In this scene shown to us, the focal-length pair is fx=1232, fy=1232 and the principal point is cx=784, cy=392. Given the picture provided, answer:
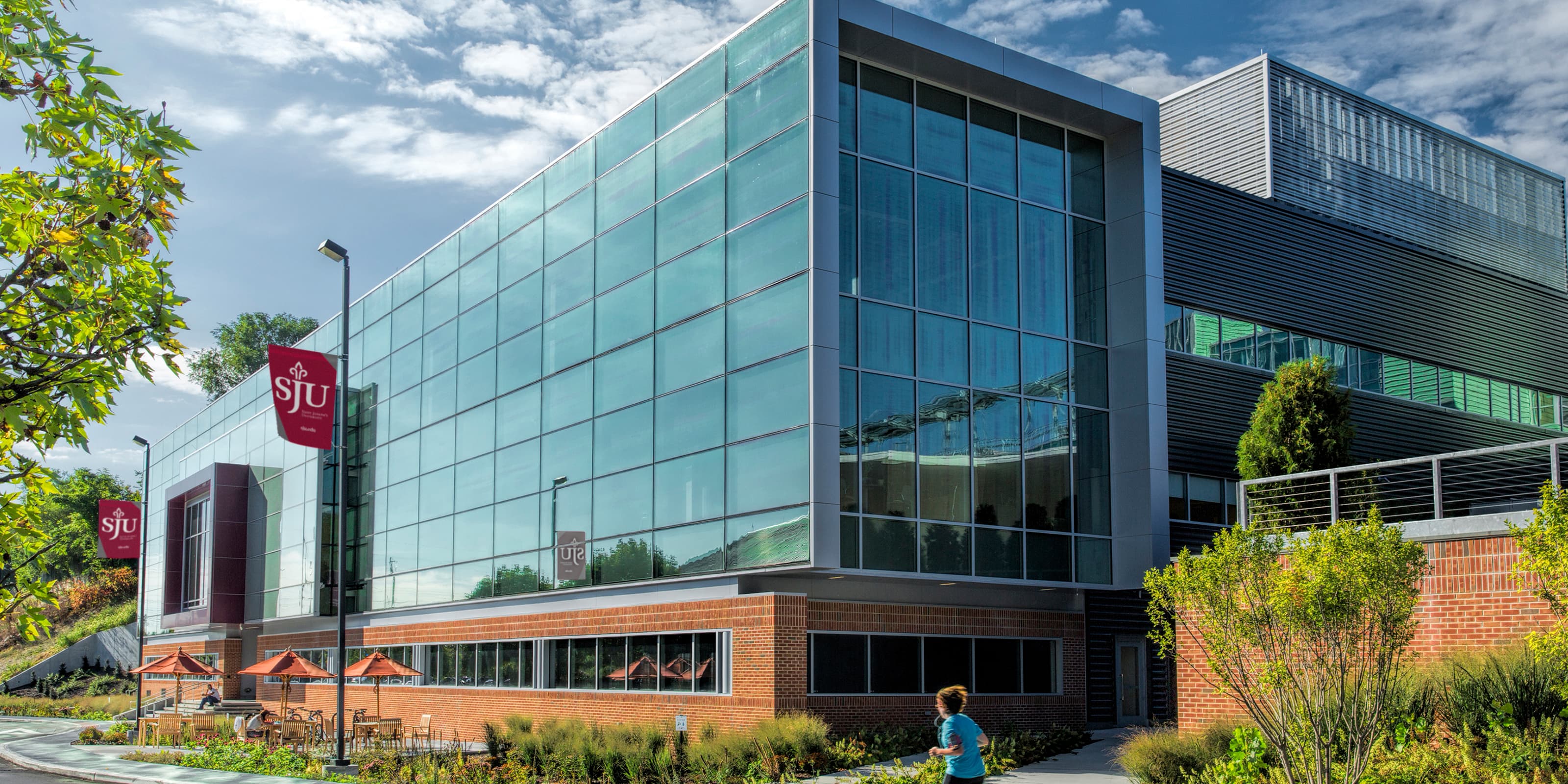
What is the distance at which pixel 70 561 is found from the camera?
3991 inches

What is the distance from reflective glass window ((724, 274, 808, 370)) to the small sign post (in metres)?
7.45

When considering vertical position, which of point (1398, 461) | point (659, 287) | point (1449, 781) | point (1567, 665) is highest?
point (659, 287)

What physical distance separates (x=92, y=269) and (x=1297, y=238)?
98.9 feet

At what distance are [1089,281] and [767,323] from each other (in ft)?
27.9

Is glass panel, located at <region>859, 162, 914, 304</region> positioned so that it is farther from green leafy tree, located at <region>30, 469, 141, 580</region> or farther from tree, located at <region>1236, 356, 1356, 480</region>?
green leafy tree, located at <region>30, 469, 141, 580</region>

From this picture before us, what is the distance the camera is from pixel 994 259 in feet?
88.0

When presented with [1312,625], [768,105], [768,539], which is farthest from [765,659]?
[1312,625]

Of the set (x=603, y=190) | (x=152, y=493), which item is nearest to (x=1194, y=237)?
(x=603, y=190)

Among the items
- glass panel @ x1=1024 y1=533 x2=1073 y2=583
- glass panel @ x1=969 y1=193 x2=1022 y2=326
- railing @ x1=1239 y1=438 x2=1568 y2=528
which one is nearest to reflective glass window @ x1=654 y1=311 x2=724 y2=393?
glass panel @ x1=969 y1=193 x2=1022 y2=326

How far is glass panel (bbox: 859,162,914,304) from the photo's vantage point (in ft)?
81.1

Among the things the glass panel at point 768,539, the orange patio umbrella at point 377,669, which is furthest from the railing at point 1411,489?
the orange patio umbrella at point 377,669

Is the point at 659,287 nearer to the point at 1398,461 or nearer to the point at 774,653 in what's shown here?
the point at 774,653

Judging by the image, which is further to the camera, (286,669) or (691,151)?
(286,669)

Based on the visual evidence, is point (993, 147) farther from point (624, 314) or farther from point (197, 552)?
point (197, 552)
